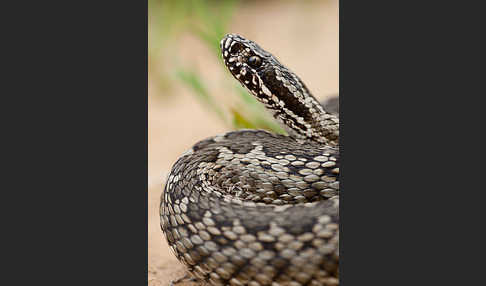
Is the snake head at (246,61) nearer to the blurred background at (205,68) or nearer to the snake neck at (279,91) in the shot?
the snake neck at (279,91)

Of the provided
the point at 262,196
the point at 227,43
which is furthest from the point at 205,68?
the point at 262,196

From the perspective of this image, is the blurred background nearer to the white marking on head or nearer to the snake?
the snake

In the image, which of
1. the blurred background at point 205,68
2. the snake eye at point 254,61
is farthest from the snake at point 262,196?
the blurred background at point 205,68

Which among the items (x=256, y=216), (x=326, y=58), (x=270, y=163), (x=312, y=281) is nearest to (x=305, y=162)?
(x=270, y=163)

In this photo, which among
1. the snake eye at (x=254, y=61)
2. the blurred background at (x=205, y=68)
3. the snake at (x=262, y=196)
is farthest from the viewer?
the blurred background at (x=205, y=68)

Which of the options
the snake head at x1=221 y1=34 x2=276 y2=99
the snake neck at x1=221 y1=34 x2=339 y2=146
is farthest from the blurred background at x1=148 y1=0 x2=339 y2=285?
the snake head at x1=221 y1=34 x2=276 y2=99
